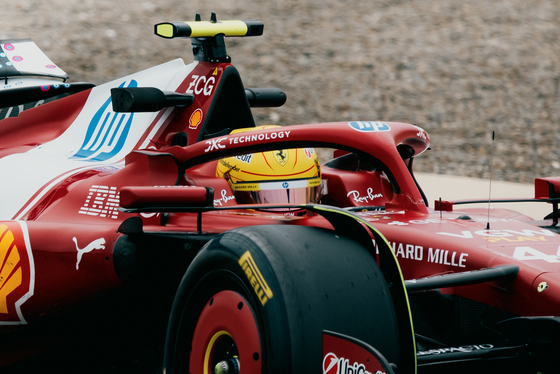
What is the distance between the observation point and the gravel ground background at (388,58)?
15.3 meters

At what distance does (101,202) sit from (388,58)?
15.5 meters

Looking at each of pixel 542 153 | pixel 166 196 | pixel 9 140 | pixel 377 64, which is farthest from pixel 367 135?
pixel 377 64

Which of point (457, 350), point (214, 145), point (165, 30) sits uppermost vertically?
point (165, 30)

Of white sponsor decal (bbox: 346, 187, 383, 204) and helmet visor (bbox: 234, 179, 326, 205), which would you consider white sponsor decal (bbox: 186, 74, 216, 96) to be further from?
white sponsor decal (bbox: 346, 187, 383, 204)

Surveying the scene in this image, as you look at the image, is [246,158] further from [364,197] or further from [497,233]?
[497,233]

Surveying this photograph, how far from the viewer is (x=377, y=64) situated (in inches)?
719

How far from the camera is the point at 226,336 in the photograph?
7.89 ft

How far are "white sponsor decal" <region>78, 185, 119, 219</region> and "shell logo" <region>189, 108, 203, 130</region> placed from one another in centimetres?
73

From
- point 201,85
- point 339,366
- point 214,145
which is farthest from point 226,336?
point 201,85

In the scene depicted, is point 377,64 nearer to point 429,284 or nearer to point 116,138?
point 116,138

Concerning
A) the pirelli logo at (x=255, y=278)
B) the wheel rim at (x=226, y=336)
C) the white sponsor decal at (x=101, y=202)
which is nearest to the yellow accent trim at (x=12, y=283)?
the white sponsor decal at (x=101, y=202)

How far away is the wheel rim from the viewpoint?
2.22m

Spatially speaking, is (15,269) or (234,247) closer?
(234,247)

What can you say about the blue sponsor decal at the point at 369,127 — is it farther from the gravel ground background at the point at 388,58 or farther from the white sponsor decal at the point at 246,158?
the gravel ground background at the point at 388,58
